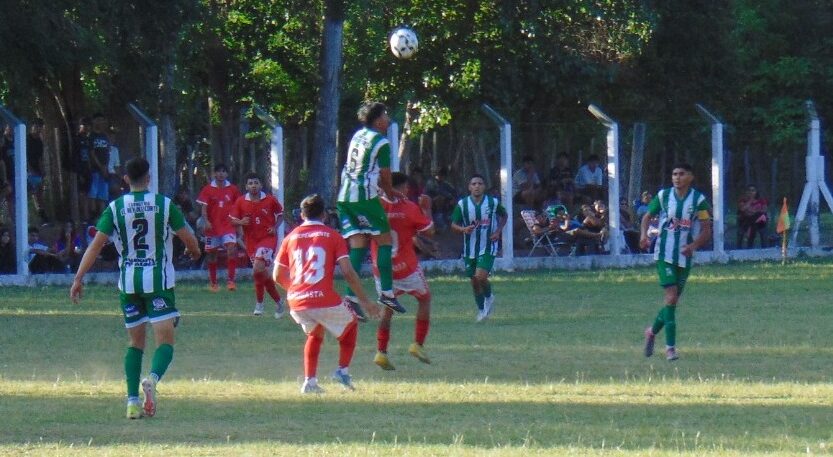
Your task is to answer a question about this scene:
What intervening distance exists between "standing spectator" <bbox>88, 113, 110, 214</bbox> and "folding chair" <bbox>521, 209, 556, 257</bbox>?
25.5 ft

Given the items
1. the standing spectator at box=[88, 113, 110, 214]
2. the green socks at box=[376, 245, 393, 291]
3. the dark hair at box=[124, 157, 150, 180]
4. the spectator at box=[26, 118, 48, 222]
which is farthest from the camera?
the spectator at box=[26, 118, 48, 222]

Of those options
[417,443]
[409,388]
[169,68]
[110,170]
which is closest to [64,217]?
[110,170]

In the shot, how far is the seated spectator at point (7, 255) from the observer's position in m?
23.4

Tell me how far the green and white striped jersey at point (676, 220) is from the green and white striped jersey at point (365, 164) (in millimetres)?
2859

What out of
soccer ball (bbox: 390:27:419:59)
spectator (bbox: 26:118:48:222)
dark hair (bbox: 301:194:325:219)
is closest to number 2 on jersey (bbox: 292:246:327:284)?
dark hair (bbox: 301:194:325:219)

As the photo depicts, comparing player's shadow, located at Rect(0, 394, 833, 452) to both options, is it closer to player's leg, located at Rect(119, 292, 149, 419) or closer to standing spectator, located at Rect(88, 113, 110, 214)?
player's leg, located at Rect(119, 292, 149, 419)

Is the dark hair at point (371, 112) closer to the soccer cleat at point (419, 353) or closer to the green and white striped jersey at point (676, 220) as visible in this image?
the soccer cleat at point (419, 353)

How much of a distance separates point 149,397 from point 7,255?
14.3 m

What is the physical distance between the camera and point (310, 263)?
1105 cm

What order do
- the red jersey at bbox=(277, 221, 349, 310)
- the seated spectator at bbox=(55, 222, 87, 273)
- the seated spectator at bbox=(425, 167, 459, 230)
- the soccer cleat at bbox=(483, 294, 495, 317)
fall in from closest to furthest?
the red jersey at bbox=(277, 221, 349, 310) < the soccer cleat at bbox=(483, 294, 495, 317) < the seated spectator at bbox=(55, 222, 87, 273) < the seated spectator at bbox=(425, 167, 459, 230)

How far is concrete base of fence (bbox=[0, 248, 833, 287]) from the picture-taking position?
23.4 m

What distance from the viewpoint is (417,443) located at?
29.1ft

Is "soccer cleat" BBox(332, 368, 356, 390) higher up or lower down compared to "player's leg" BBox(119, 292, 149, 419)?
lower down

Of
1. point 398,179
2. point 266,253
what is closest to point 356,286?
point 398,179
